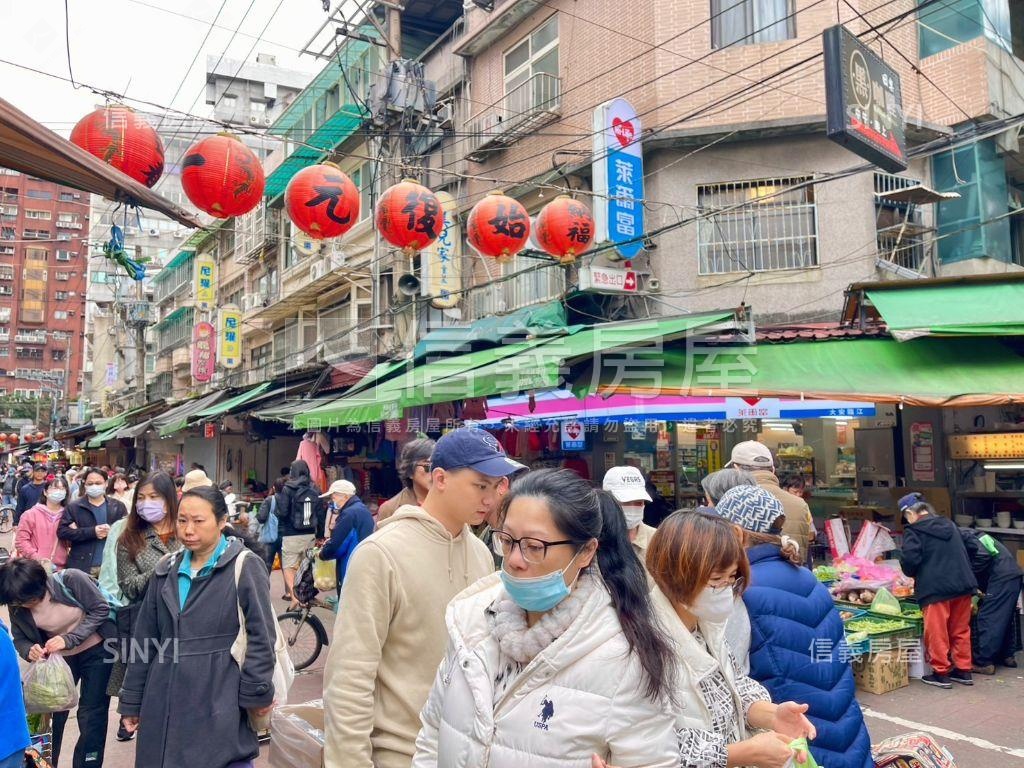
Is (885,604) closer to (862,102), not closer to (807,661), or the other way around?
(807,661)

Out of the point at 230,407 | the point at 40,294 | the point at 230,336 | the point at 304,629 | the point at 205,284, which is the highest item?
the point at 40,294

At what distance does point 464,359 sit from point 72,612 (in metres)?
8.13

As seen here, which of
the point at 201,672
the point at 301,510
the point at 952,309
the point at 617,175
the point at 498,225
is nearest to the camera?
the point at 201,672

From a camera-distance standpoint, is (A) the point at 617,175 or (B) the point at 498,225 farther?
(A) the point at 617,175

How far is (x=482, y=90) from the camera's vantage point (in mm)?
16859

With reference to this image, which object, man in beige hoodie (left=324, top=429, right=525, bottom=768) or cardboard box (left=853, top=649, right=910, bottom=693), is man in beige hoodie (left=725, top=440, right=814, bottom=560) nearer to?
cardboard box (left=853, top=649, right=910, bottom=693)

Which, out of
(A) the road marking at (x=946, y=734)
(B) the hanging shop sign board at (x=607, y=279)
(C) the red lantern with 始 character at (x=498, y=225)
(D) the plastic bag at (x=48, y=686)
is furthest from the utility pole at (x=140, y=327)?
(A) the road marking at (x=946, y=734)

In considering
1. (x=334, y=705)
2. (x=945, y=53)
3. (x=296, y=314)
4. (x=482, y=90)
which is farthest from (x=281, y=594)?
(x=296, y=314)

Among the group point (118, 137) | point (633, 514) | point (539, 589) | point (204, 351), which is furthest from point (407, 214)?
point (204, 351)

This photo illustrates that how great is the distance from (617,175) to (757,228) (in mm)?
2496

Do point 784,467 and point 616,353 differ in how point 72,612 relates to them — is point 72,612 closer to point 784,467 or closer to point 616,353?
point 616,353

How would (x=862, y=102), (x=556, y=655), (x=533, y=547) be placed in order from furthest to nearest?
(x=862, y=102) < (x=533, y=547) < (x=556, y=655)

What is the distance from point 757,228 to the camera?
39.6 feet

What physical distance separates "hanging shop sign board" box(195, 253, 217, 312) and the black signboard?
26.4 metres
